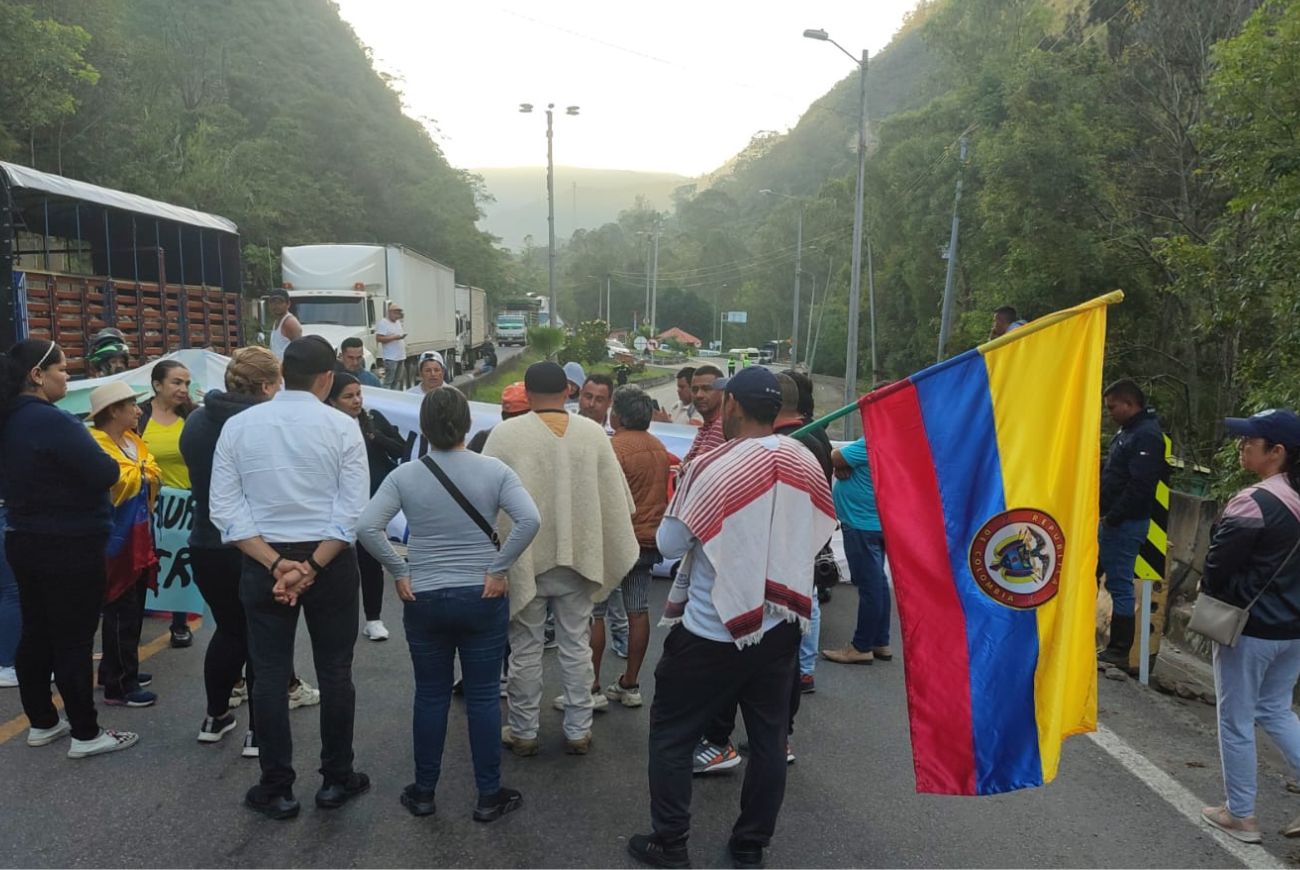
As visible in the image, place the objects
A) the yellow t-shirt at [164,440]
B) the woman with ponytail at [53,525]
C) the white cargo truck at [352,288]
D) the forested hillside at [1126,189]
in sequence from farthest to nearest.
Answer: the white cargo truck at [352,288] < the forested hillside at [1126,189] < the yellow t-shirt at [164,440] < the woman with ponytail at [53,525]

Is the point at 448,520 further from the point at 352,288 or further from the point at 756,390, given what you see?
the point at 352,288

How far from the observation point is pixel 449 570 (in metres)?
3.82

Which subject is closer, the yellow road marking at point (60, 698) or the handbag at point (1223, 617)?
the handbag at point (1223, 617)

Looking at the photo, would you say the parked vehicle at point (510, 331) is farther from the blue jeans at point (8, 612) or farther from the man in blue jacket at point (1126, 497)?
the blue jeans at point (8, 612)

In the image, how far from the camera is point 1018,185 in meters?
21.7

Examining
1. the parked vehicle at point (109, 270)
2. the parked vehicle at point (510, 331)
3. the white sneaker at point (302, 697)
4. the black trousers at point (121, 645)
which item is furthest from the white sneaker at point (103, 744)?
the parked vehicle at point (510, 331)

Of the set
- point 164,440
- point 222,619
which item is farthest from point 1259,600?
point 164,440

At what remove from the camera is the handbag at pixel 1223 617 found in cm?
382

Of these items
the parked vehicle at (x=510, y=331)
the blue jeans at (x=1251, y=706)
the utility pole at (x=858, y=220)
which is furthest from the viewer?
the parked vehicle at (x=510, y=331)

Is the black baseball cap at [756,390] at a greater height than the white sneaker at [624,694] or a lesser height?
greater

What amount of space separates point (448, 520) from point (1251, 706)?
135 inches

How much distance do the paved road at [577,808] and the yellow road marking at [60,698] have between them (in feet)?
0.13

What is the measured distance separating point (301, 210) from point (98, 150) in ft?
45.2

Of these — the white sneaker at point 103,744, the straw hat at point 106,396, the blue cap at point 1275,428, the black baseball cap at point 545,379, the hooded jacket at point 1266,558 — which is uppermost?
the black baseball cap at point 545,379
